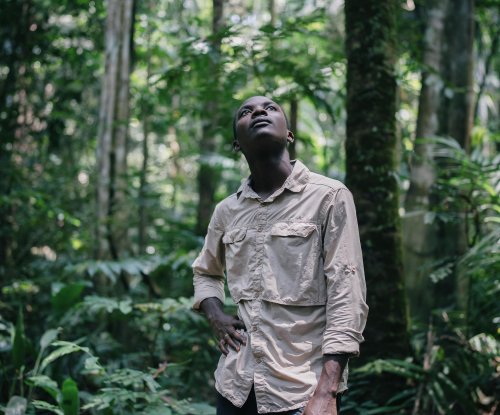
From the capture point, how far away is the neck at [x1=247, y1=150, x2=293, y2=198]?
94.0 inches

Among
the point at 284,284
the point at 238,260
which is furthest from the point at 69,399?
the point at 284,284

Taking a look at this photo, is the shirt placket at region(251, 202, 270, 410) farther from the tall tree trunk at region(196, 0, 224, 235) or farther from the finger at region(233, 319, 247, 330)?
the tall tree trunk at region(196, 0, 224, 235)

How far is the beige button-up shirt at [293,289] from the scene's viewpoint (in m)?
2.09

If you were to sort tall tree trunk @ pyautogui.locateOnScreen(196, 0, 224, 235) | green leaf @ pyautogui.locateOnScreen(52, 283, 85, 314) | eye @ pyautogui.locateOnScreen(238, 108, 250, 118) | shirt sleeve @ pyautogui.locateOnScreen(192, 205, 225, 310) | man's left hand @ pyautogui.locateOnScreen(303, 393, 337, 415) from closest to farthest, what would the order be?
man's left hand @ pyautogui.locateOnScreen(303, 393, 337, 415) < eye @ pyautogui.locateOnScreen(238, 108, 250, 118) < shirt sleeve @ pyautogui.locateOnScreen(192, 205, 225, 310) < green leaf @ pyautogui.locateOnScreen(52, 283, 85, 314) < tall tree trunk @ pyautogui.locateOnScreen(196, 0, 224, 235)

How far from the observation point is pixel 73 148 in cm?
1139

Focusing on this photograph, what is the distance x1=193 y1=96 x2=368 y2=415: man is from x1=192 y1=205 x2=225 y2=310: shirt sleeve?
5.2 inches

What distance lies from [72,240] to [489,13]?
26.8 ft

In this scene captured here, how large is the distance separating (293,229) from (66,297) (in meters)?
3.44

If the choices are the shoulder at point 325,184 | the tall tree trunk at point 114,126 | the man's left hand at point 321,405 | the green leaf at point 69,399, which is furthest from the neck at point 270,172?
the tall tree trunk at point 114,126

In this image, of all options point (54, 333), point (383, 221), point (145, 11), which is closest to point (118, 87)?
point (145, 11)

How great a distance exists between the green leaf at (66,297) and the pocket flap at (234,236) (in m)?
2.98

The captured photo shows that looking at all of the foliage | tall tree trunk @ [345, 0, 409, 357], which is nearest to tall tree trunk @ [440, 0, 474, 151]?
the foliage

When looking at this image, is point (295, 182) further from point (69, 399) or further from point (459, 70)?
point (459, 70)

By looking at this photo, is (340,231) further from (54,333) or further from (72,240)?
(72,240)
